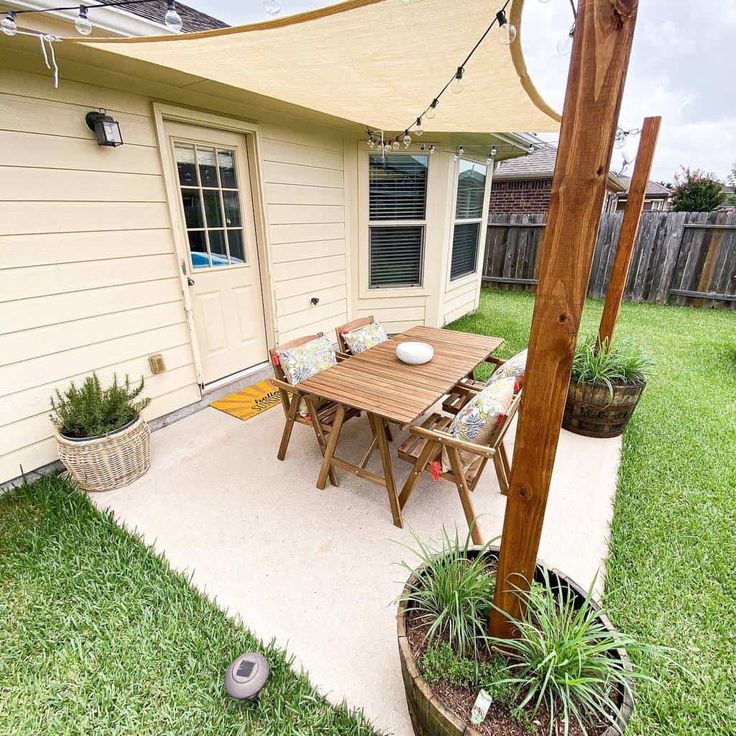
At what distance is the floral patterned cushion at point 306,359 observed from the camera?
2.76 metres

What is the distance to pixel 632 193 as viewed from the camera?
3.05m

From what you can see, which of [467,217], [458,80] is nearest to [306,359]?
[458,80]

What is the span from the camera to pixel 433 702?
1098 mm

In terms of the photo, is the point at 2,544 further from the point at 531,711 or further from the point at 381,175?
the point at 381,175

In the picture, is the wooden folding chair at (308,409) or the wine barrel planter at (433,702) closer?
the wine barrel planter at (433,702)

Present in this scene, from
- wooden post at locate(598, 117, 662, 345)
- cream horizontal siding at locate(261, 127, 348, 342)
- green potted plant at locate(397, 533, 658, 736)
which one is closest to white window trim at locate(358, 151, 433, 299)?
cream horizontal siding at locate(261, 127, 348, 342)

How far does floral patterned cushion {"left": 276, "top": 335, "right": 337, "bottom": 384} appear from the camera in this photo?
2.76 meters

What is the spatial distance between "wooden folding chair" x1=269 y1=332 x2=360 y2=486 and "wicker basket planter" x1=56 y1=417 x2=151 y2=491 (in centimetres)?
96

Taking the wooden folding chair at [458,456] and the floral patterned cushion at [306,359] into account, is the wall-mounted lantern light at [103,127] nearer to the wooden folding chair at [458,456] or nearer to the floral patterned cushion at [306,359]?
the floral patterned cushion at [306,359]

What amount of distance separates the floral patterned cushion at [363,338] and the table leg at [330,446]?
2.85 feet

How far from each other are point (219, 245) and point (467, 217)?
3.93 meters

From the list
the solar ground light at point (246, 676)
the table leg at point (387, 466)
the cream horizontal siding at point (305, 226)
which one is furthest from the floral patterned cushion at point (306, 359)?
the solar ground light at point (246, 676)

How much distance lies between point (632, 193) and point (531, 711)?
3.40 m

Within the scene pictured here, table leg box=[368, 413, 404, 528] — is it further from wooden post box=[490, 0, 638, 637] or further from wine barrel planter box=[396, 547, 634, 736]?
wooden post box=[490, 0, 638, 637]
